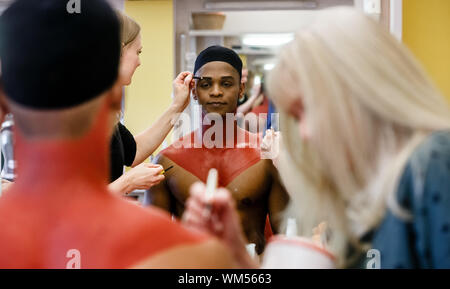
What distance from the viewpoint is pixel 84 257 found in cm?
65

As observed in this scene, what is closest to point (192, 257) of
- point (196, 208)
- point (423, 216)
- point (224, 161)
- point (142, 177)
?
point (196, 208)

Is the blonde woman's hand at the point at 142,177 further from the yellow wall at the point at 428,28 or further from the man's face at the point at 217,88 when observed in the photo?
the yellow wall at the point at 428,28

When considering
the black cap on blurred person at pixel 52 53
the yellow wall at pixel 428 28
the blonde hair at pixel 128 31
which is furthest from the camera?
the yellow wall at pixel 428 28

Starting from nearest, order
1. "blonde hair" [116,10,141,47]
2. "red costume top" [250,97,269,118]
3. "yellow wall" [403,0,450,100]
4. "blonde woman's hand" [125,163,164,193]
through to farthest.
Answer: "blonde woman's hand" [125,163,164,193], "blonde hair" [116,10,141,47], "yellow wall" [403,0,450,100], "red costume top" [250,97,269,118]

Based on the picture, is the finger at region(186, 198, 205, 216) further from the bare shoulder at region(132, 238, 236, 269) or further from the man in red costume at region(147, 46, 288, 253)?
the man in red costume at region(147, 46, 288, 253)

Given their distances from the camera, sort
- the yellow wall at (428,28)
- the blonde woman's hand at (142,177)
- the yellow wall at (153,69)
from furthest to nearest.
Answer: the yellow wall at (153,69) → the yellow wall at (428,28) → the blonde woman's hand at (142,177)

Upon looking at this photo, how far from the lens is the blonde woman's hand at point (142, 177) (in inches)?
53.9

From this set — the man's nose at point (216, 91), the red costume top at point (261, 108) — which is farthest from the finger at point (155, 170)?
the red costume top at point (261, 108)

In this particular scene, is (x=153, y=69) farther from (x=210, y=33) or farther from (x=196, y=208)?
(x=196, y=208)

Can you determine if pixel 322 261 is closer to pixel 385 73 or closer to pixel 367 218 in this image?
pixel 367 218

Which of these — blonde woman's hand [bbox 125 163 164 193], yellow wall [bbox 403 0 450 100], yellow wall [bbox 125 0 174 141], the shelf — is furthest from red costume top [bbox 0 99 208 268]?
the shelf

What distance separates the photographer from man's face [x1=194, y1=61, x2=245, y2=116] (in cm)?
169

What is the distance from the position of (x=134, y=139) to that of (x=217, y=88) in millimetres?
410

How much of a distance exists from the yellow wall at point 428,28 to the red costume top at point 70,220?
1.95 meters
